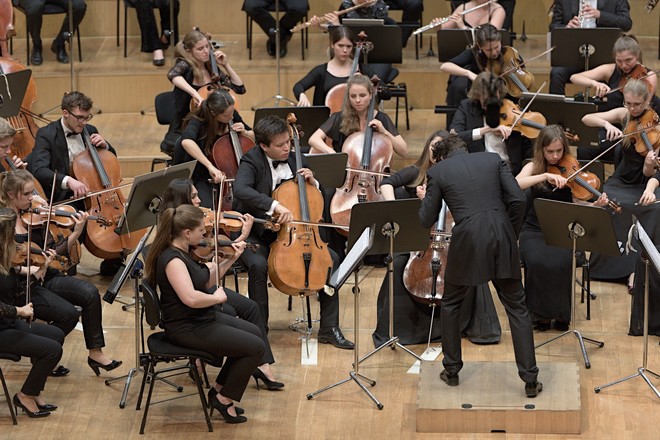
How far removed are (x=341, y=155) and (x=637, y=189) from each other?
1.70m

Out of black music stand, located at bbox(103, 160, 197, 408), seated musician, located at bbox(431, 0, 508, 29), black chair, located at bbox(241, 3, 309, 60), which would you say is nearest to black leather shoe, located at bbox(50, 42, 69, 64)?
black chair, located at bbox(241, 3, 309, 60)

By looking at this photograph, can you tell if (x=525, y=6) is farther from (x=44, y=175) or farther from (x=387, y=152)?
(x=44, y=175)

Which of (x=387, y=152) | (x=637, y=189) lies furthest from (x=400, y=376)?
(x=637, y=189)

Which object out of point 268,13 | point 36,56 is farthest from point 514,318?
point 36,56

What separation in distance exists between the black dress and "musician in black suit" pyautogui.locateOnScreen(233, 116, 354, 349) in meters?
0.97

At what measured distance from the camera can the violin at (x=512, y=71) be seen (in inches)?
292

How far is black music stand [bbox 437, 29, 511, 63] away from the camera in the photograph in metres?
7.85

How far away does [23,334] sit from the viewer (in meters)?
5.50

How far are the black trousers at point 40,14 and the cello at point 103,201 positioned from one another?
96.4 inches

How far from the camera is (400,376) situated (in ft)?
19.6

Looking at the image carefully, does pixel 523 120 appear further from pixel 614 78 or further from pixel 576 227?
pixel 576 227

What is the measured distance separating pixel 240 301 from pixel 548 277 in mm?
1607

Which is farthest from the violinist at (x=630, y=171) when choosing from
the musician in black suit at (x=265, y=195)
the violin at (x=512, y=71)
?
the musician in black suit at (x=265, y=195)

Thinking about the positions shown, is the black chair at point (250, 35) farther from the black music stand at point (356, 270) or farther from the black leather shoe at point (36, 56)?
the black music stand at point (356, 270)
